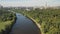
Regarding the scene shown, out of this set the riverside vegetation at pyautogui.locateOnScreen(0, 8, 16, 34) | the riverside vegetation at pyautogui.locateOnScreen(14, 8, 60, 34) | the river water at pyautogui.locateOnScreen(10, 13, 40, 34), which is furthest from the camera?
the river water at pyautogui.locateOnScreen(10, 13, 40, 34)

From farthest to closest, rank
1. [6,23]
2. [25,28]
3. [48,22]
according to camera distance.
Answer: [25,28], [48,22], [6,23]

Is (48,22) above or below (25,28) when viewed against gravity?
above

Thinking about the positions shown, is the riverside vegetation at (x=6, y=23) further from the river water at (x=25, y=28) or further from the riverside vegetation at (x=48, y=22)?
the riverside vegetation at (x=48, y=22)

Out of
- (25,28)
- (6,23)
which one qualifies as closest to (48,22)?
(25,28)

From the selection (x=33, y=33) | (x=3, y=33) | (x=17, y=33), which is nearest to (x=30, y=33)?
(x=33, y=33)

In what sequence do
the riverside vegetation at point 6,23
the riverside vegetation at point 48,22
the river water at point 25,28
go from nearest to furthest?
the riverside vegetation at point 6,23, the riverside vegetation at point 48,22, the river water at point 25,28

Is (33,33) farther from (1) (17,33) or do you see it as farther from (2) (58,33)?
(2) (58,33)

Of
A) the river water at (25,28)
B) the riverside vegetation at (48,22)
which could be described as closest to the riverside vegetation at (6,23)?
the river water at (25,28)

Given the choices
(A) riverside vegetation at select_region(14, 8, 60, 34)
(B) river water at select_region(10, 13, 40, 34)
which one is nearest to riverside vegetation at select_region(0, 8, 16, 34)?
(B) river water at select_region(10, 13, 40, 34)

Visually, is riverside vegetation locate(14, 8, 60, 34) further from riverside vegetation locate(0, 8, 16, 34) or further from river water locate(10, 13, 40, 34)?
riverside vegetation locate(0, 8, 16, 34)

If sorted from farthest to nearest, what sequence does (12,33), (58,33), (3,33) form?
(12,33) < (3,33) < (58,33)

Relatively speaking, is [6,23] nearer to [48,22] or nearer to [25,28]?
[25,28]
